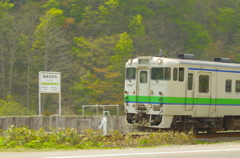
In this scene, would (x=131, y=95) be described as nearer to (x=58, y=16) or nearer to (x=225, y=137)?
(x=225, y=137)

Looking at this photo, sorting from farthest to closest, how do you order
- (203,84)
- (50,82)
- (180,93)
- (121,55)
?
(121,55) → (50,82) → (203,84) → (180,93)

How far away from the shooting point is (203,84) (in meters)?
17.7

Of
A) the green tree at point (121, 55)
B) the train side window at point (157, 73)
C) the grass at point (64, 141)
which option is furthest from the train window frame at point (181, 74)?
the green tree at point (121, 55)

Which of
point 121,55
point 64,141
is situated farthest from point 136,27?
point 64,141

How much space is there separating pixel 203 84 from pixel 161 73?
2039 millimetres

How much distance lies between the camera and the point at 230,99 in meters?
18.8

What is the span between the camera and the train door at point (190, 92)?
56.2 feet

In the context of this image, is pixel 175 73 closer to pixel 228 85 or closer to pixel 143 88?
pixel 143 88

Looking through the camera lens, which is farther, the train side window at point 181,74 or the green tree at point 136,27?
the green tree at point 136,27

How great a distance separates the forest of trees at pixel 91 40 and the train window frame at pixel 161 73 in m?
23.7

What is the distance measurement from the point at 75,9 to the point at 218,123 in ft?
158

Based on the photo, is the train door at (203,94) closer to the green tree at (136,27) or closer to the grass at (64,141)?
the grass at (64,141)

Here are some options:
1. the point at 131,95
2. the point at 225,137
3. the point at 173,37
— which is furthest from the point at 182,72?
the point at 173,37

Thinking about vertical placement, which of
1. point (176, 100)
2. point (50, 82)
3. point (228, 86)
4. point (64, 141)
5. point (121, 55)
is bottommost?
point (64, 141)
